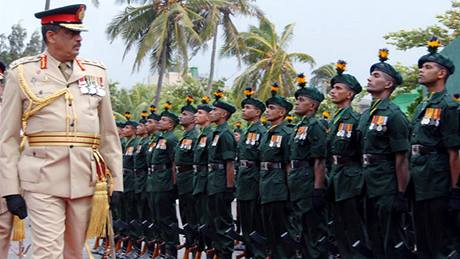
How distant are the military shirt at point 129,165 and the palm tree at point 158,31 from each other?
14.1 metres

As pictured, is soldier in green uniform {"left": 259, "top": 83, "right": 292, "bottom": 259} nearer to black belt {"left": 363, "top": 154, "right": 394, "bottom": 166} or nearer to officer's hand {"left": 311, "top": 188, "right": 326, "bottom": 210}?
officer's hand {"left": 311, "top": 188, "right": 326, "bottom": 210}

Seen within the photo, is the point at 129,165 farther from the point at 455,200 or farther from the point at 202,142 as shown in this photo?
the point at 455,200

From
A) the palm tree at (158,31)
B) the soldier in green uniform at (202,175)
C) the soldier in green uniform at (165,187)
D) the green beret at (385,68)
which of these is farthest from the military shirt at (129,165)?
the palm tree at (158,31)

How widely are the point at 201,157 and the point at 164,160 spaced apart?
1010 mm

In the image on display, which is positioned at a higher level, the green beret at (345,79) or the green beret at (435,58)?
the green beret at (435,58)

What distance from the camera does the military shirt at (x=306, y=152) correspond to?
320 inches

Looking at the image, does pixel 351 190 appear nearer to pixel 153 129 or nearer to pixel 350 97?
pixel 350 97

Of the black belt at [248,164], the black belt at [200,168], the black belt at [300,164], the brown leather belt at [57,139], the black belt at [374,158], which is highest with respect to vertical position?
the brown leather belt at [57,139]

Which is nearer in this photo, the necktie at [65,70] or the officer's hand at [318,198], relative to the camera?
the necktie at [65,70]

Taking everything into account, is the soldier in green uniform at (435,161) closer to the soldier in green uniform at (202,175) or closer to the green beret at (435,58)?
the green beret at (435,58)

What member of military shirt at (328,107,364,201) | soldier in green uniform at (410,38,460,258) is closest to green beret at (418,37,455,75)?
soldier in green uniform at (410,38,460,258)

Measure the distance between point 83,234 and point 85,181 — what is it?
378mm

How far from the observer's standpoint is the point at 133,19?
27.1 metres

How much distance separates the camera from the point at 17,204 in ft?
17.4
